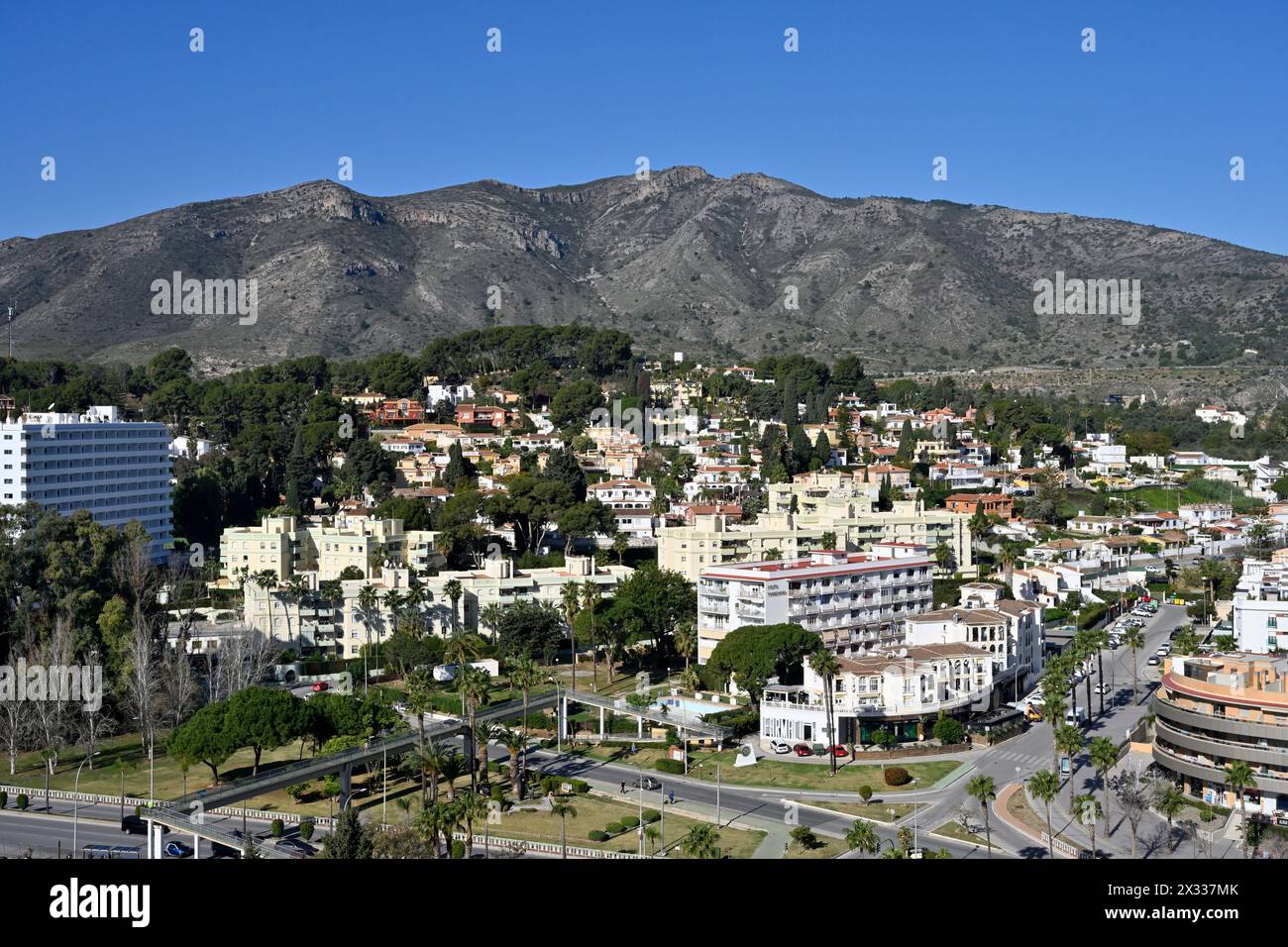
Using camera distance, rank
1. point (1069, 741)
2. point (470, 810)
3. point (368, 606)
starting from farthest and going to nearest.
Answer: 1. point (368, 606)
2. point (1069, 741)
3. point (470, 810)

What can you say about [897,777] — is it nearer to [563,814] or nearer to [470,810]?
[563,814]

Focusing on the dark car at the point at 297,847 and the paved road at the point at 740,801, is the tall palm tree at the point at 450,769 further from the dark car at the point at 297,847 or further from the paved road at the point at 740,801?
the paved road at the point at 740,801

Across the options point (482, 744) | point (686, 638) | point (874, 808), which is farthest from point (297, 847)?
point (686, 638)

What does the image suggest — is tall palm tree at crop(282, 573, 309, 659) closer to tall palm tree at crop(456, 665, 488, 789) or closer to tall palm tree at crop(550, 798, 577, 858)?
tall palm tree at crop(456, 665, 488, 789)

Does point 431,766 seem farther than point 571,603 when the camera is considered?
No

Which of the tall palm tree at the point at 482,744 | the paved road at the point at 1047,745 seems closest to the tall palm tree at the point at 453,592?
the tall palm tree at the point at 482,744

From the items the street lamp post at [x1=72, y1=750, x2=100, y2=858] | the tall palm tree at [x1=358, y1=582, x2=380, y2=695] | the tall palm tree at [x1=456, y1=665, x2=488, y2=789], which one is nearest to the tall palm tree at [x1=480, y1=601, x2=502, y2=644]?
the tall palm tree at [x1=358, y1=582, x2=380, y2=695]
